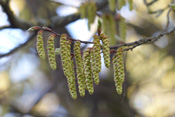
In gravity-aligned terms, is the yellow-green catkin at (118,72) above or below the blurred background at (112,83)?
above

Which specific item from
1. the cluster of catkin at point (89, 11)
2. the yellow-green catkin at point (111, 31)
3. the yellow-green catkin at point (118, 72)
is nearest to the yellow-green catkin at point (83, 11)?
the cluster of catkin at point (89, 11)

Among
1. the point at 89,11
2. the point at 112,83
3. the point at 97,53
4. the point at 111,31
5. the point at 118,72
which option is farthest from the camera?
the point at 112,83

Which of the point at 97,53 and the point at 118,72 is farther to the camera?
the point at 118,72

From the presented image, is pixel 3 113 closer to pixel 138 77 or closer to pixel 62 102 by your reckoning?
pixel 62 102

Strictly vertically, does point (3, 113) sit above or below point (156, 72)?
below

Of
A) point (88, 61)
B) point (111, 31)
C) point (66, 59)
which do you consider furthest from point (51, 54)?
point (111, 31)

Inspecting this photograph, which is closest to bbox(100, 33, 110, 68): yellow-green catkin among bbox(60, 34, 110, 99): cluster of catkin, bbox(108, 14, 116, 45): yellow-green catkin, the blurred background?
bbox(60, 34, 110, 99): cluster of catkin

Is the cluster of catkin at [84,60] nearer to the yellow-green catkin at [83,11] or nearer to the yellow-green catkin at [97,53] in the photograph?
the yellow-green catkin at [97,53]

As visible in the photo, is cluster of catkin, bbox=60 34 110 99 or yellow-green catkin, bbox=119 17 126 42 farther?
yellow-green catkin, bbox=119 17 126 42

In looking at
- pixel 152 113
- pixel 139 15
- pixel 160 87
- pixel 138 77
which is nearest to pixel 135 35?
pixel 139 15

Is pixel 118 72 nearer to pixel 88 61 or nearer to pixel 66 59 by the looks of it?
pixel 88 61

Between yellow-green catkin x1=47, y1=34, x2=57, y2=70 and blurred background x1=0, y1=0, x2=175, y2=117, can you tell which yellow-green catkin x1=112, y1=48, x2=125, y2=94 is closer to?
yellow-green catkin x1=47, y1=34, x2=57, y2=70
